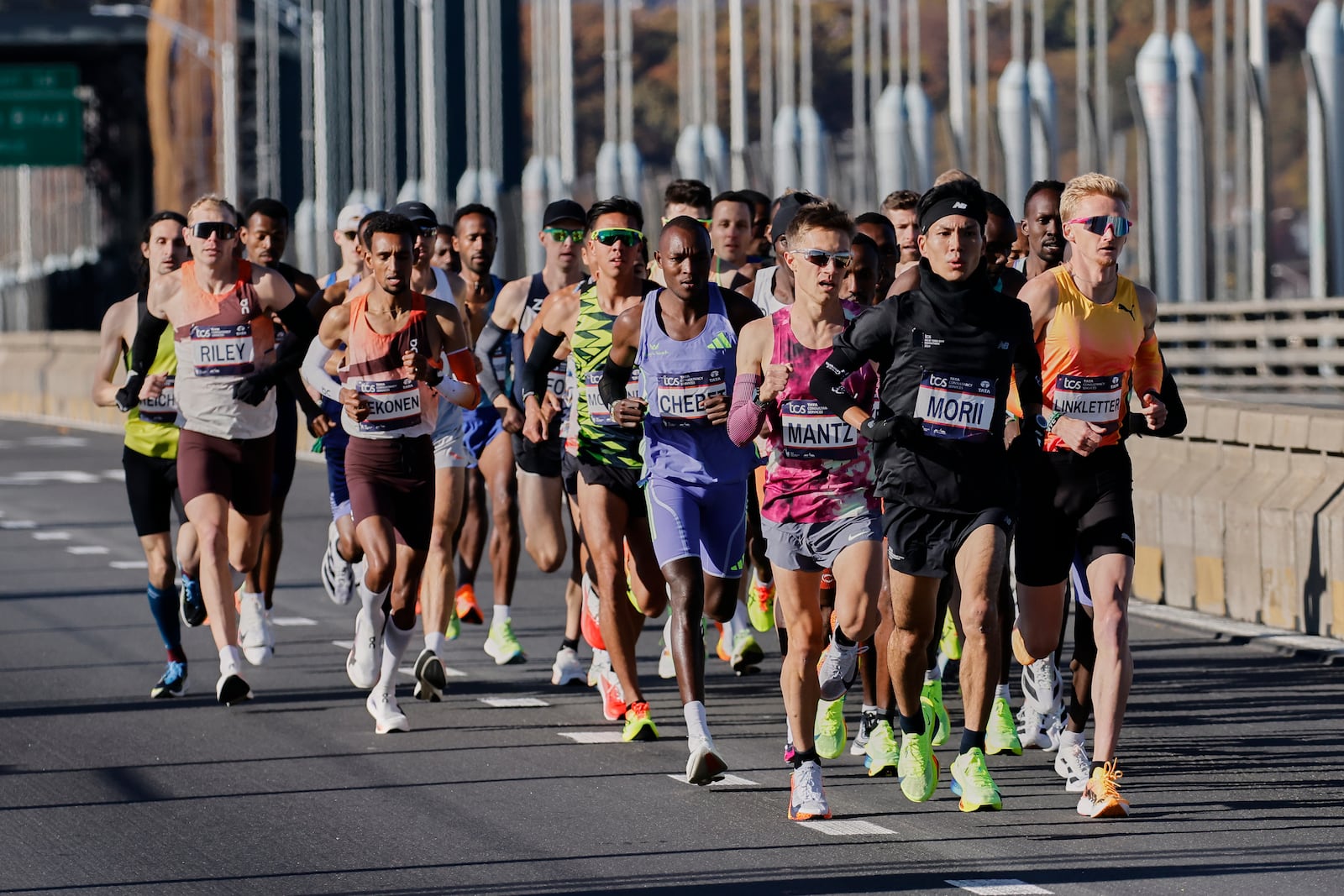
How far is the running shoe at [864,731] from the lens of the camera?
32.7ft

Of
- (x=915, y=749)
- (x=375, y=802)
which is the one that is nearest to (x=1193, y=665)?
(x=915, y=749)

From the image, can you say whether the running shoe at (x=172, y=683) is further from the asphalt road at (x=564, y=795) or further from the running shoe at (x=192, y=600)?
the running shoe at (x=192, y=600)

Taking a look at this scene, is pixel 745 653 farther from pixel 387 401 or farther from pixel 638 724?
pixel 387 401

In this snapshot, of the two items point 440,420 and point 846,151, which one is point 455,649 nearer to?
point 440,420

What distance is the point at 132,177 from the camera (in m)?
82.8

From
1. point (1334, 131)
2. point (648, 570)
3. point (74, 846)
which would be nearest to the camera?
point (74, 846)

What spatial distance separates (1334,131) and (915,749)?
18400mm

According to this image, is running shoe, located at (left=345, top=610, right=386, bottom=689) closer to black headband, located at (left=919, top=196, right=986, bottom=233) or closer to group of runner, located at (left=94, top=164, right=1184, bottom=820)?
group of runner, located at (left=94, top=164, right=1184, bottom=820)

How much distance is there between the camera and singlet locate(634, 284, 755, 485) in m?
9.68

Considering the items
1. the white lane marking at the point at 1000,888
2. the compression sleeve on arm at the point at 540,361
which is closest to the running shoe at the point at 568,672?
the compression sleeve on arm at the point at 540,361

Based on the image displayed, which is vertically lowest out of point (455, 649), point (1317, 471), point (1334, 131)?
point (455, 649)

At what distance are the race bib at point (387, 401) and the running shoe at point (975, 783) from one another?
316 centimetres

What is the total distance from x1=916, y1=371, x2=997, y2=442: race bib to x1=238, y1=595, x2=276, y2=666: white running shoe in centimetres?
491

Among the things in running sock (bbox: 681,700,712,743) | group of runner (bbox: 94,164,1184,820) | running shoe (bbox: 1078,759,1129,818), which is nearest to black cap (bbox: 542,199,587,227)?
group of runner (bbox: 94,164,1184,820)
